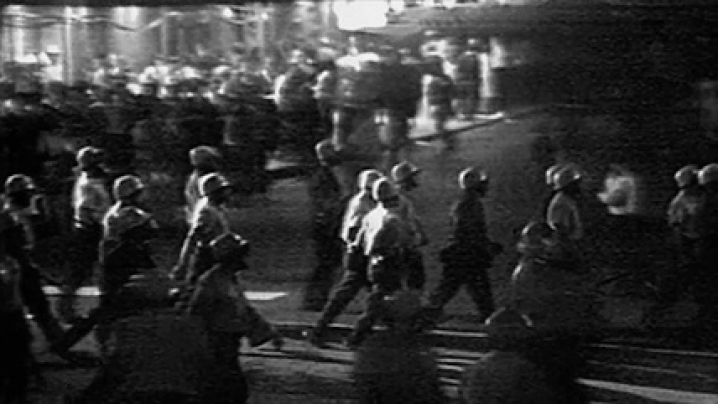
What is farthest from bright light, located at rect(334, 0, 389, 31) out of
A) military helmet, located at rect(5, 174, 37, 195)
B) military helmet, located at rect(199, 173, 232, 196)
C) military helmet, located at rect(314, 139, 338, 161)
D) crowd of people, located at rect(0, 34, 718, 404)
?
military helmet, located at rect(5, 174, 37, 195)

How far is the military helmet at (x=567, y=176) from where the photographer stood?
4.40 ft

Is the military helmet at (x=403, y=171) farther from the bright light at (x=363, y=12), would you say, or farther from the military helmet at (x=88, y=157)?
the military helmet at (x=88, y=157)

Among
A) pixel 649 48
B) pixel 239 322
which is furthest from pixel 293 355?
pixel 649 48

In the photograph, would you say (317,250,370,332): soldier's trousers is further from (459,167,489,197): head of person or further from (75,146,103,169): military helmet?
(75,146,103,169): military helmet

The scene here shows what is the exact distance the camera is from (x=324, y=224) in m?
1.39

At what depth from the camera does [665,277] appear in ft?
4.49

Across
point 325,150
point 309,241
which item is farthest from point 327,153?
point 309,241

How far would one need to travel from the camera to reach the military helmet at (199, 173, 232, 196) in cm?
139

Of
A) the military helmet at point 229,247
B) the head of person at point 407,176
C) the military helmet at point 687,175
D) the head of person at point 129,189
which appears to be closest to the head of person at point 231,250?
the military helmet at point 229,247

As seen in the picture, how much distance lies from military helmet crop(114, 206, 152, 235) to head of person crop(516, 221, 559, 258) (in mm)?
471

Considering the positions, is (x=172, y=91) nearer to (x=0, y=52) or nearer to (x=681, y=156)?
(x=0, y=52)

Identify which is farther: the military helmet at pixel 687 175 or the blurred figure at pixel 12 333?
the blurred figure at pixel 12 333

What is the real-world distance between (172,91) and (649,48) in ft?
1.92

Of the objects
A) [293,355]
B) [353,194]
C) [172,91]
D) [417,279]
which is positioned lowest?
[293,355]
